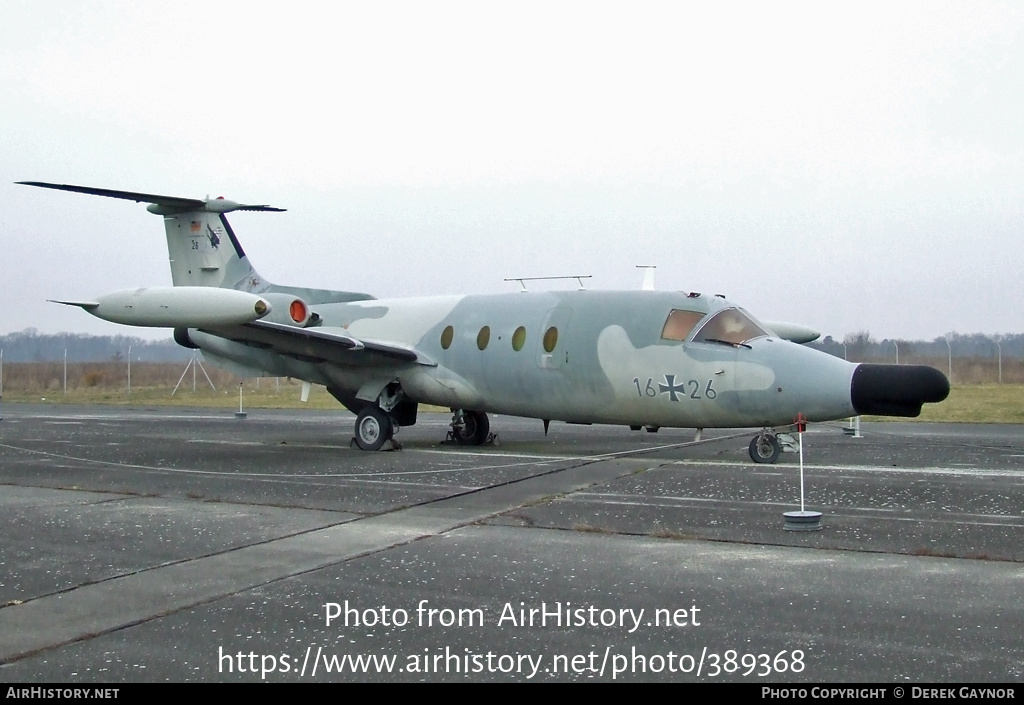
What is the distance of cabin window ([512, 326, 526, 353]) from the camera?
15339 millimetres

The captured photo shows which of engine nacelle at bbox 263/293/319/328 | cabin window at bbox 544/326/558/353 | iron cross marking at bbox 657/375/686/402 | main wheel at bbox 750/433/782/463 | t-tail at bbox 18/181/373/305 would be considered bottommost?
main wheel at bbox 750/433/782/463

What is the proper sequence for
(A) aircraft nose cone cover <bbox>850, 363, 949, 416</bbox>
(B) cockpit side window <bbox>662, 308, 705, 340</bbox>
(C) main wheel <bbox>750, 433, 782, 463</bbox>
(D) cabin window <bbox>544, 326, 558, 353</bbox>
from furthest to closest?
(D) cabin window <bbox>544, 326, 558, 353</bbox>, (B) cockpit side window <bbox>662, 308, 705, 340</bbox>, (C) main wheel <bbox>750, 433, 782, 463</bbox>, (A) aircraft nose cone cover <bbox>850, 363, 949, 416</bbox>

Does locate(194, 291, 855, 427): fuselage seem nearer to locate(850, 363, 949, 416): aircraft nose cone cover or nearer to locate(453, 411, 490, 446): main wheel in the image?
locate(850, 363, 949, 416): aircraft nose cone cover

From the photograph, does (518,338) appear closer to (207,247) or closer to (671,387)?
(671,387)

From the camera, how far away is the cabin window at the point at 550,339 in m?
15.0

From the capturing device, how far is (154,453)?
51.5ft

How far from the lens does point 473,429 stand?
57.4 ft

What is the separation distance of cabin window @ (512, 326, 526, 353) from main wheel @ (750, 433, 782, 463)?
406cm

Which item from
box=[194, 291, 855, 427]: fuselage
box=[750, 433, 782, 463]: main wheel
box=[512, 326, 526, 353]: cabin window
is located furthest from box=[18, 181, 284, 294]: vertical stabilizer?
box=[750, 433, 782, 463]: main wheel

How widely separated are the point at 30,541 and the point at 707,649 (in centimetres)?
594

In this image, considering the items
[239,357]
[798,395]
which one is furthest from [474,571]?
[239,357]

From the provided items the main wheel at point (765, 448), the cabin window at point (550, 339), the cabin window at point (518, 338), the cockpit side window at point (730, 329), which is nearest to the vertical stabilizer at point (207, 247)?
the cabin window at point (518, 338)

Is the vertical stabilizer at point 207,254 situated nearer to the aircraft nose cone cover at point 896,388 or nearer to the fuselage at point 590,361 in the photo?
the fuselage at point 590,361
